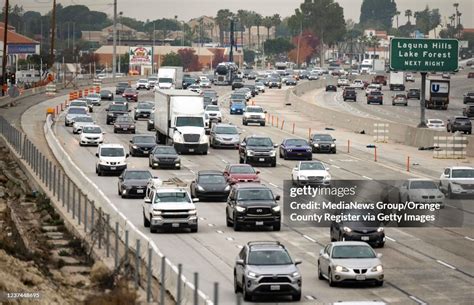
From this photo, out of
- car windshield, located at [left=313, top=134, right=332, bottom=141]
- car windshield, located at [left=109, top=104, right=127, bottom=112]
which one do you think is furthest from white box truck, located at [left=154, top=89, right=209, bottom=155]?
car windshield, located at [left=109, top=104, right=127, bottom=112]

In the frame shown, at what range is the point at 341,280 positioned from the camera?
107ft

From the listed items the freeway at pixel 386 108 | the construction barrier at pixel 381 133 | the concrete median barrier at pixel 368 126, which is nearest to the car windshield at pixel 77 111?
the concrete median barrier at pixel 368 126

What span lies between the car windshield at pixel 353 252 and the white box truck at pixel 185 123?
41.9 metres

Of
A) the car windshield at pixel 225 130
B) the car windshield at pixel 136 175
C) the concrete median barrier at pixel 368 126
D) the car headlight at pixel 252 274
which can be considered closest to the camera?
the car headlight at pixel 252 274

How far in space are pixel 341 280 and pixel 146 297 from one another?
6.64 metres

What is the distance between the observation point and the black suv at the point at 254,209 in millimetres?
43531

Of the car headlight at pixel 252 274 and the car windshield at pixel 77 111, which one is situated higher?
the car headlight at pixel 252 274

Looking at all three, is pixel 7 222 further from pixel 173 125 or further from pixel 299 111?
pixel 299 111

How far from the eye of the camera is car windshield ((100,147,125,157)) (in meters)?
62.9

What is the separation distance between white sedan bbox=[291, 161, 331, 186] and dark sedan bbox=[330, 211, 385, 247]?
55.8 feet

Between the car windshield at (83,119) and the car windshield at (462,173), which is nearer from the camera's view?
the car windshield at (462,173)

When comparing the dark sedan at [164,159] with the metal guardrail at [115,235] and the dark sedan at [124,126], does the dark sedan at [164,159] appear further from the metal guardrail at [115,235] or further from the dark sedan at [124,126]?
the dark sedan at [124,126]

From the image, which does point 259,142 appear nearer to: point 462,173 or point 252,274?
point 462,173

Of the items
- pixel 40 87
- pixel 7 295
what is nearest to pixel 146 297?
pixel 7 295
